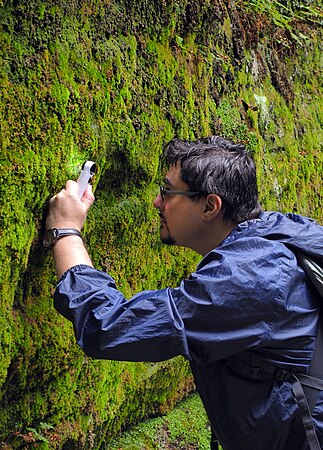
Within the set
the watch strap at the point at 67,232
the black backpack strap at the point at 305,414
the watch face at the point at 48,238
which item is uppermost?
the watch strap at the point at 67,232

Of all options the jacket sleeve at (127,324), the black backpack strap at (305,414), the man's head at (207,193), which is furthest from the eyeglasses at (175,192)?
the black backpack strap at (305,414)

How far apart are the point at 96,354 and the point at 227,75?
3.97 meters

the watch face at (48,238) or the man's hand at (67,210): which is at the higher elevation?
the man's hand at (67,210)

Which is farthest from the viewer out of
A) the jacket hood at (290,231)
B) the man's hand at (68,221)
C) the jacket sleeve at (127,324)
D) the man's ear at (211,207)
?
the man's ear at (211,207)

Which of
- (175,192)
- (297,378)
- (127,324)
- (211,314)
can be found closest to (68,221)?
(175,192)

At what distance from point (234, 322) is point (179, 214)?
861 mm

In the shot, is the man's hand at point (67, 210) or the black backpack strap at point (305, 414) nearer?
the black backpack strap at point (305, 414)

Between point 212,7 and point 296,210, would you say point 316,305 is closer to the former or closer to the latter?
point 212,7

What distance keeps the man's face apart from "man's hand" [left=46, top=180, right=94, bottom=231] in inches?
18.0

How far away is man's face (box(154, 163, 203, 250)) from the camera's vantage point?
3412mm

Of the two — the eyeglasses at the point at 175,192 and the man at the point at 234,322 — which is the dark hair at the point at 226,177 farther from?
the man at the point at 234,322

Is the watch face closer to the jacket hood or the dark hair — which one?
the dark hair

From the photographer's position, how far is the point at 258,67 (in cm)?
718

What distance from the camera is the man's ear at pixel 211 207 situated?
3.33m
